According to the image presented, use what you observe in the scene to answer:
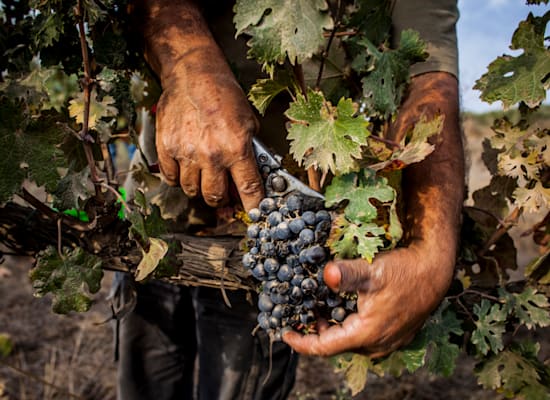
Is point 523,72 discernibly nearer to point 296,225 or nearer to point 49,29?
point 296,225

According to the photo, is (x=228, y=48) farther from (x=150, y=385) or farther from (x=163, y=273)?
(x=150, y=385)

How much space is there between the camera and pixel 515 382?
148 cm

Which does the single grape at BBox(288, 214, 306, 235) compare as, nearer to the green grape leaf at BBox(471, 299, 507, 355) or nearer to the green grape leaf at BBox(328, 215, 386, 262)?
the green grape leaf at BBox(328, 215, 386, 262)

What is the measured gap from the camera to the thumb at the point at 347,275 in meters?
0.98

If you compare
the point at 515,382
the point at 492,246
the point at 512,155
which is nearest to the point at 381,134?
the point at 512,155

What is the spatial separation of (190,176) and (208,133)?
112 mm

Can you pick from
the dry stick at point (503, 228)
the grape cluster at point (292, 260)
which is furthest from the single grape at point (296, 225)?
the dry stick at point (503, 228)

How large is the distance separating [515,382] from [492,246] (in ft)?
1.50

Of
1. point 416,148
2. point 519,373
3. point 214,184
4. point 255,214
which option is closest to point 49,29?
point 214,184

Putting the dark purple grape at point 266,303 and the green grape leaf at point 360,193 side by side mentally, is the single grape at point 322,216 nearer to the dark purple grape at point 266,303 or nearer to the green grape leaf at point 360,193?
the green grape leaf at point 360,193

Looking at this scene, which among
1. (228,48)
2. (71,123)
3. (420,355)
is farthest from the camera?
(228,48)

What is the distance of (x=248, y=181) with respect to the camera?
1088 millimetres

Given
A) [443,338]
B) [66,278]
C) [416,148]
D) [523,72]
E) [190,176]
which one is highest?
[523,72]

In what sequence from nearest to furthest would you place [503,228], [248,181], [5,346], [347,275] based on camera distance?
1. [347,275]
2. [248,181]
3. [503,228]
4. [5,346]
